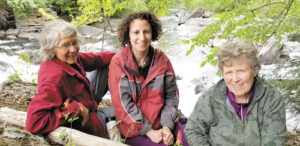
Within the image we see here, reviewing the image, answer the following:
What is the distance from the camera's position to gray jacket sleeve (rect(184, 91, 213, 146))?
6.03 feet

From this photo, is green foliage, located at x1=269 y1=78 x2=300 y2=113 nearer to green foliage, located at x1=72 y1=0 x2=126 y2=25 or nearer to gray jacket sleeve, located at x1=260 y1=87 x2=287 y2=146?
gray jacket sleeve, located at x1=260 y1=87 x2=287 y2=146

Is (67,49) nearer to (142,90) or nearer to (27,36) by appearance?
(142,90)

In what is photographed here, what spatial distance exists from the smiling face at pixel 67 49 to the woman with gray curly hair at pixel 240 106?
137 centimetres

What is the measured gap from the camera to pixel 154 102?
2492 mm

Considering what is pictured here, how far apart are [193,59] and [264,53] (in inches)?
117

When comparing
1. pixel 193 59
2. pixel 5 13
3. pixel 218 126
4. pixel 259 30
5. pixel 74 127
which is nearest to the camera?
pixel 218 126

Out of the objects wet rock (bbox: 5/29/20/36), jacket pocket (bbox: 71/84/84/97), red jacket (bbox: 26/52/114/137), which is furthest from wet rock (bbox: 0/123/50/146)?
wet rock (bbox: 5/29/20/36)

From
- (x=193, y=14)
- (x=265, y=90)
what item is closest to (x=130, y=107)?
(x=265, y=90)

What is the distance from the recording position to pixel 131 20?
2533mm

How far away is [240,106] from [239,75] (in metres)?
0.27

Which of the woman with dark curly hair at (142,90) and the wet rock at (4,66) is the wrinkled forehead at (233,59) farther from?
the wet rock at (4,66)

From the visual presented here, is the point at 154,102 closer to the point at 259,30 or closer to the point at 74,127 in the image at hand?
the point at 74,127

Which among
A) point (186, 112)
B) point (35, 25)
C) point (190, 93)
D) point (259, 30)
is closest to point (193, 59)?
point (190, 93)

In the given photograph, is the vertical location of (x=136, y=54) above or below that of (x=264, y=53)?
above
